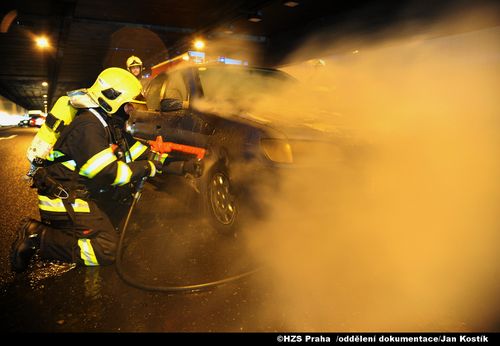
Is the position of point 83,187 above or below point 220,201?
above

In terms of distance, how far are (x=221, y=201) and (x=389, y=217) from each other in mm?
1571

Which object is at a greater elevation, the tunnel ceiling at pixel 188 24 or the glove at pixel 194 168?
the tunnel ceiling at pixel 188 24

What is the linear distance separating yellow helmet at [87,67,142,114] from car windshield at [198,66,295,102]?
3.01 ft

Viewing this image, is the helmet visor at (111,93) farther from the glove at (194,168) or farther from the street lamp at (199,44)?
the street lamp at (199,44)

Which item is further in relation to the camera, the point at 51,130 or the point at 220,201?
the point at 220,201

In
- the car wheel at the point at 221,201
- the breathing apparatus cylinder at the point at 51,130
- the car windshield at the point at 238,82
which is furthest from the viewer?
the car windshield at the point at 238,82

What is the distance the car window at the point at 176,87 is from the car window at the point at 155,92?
0.19m

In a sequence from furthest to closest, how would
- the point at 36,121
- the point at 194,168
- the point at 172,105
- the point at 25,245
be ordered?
the point at 36,121 → the point at 172,105 → the point at 194,168 → the point at 25,245

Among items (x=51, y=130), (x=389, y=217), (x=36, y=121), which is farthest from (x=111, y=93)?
(x=36, y=121)

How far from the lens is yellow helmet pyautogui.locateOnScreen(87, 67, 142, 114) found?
8.79 ft

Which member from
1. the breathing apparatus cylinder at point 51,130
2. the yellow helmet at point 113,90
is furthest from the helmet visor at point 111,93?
the breathing apparatus cylinder at point 51,130

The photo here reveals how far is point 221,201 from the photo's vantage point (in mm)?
3037

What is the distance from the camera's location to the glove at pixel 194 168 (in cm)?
314

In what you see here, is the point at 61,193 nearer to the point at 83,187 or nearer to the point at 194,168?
the point at 83,187
